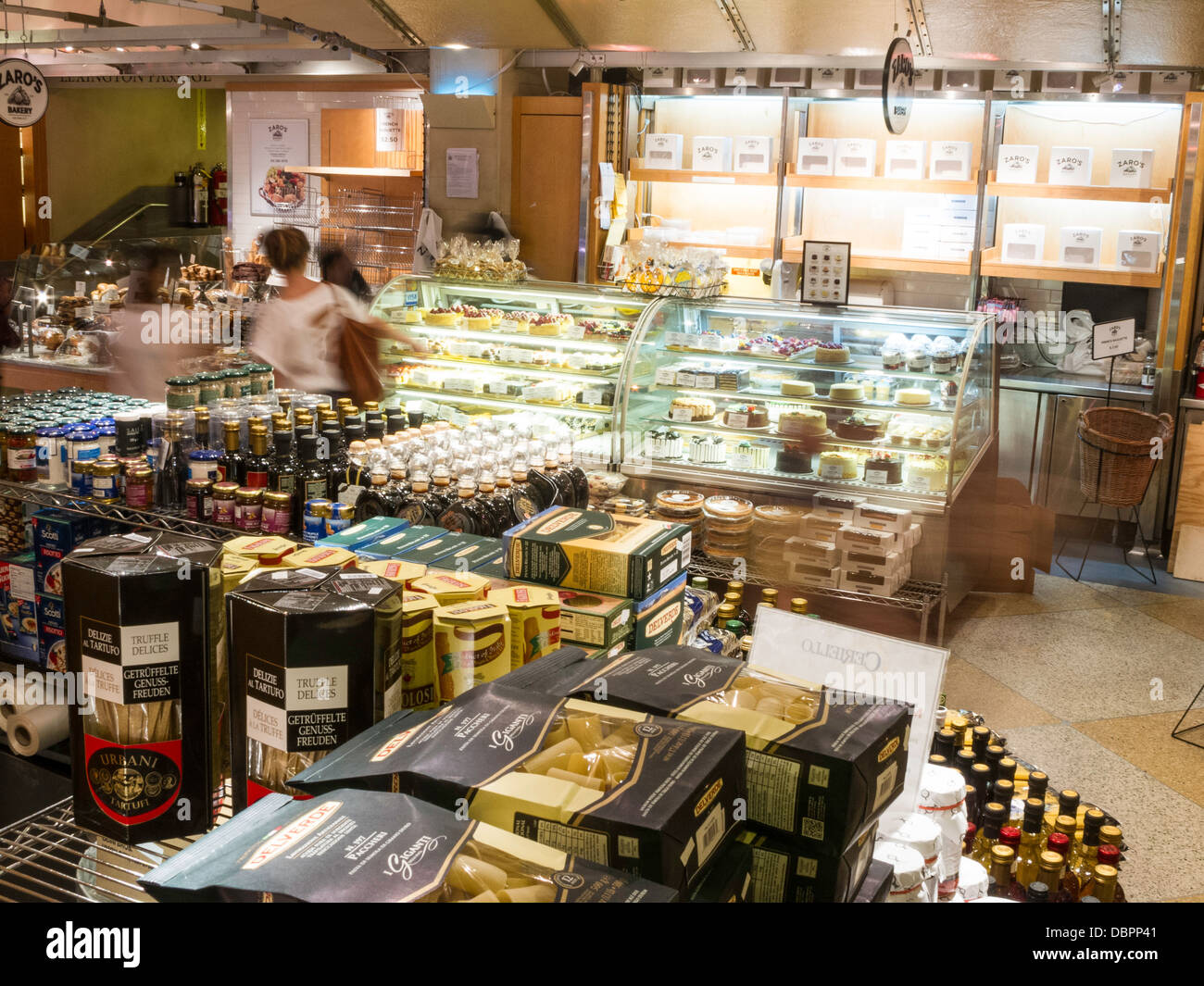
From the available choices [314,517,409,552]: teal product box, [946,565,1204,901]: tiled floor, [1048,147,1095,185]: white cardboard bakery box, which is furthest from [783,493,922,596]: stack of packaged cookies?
[1048,147,1095,185]: white cardboard bakery box

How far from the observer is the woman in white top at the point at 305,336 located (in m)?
5.30

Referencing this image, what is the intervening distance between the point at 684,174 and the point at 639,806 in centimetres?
717

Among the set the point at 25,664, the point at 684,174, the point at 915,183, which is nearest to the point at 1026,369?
the point at 915,183

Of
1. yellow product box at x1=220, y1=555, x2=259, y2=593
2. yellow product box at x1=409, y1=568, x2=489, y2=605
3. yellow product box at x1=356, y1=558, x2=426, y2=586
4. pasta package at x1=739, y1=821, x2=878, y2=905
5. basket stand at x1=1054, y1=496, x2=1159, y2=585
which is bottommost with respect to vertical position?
basket stand at x1=1054, y1=496, x2=1159, y2=585

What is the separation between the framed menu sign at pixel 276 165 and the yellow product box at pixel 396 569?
8.50 metres

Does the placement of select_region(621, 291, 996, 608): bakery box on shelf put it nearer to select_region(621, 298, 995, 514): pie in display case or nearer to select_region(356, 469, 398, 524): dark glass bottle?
select_region(621, 298, 995, 514): pie in display case

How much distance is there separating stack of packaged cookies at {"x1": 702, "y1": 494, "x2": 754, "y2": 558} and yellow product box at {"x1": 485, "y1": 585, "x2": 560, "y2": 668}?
8.87ft

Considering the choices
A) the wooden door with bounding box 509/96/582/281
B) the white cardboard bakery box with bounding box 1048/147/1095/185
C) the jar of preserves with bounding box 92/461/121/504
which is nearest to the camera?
the jar of preserves with bounding box 92/461/121/504

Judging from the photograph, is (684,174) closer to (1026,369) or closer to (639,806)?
(1026,369)

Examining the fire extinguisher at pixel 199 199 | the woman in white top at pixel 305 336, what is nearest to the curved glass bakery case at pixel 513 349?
the woman in white top at pixel 305 336

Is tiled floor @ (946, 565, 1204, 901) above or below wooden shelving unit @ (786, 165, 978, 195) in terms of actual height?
below

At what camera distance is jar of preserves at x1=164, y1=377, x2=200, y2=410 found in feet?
11.0

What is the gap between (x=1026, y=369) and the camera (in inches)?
299

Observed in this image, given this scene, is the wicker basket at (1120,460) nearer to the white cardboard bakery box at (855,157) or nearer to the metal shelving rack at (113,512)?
the white cardboard bakery box at (855,157)
